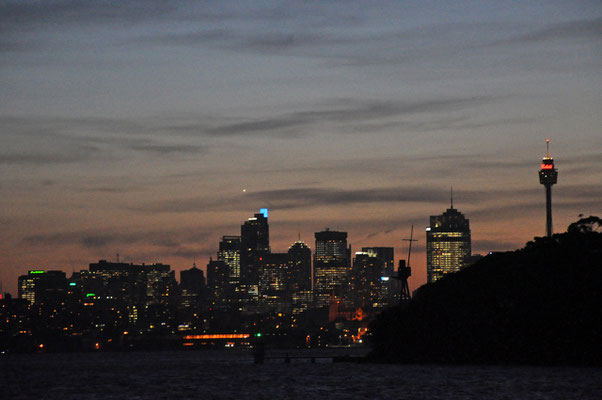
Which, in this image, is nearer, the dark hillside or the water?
the water

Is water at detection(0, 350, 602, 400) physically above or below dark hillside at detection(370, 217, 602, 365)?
below

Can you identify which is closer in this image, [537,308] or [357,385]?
[357,385]

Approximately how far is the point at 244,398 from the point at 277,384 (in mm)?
31011

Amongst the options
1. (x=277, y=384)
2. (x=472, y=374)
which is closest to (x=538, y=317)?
(x=472, y=374)

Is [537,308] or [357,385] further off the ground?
[537,308]

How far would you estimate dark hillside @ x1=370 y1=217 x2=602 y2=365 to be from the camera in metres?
170

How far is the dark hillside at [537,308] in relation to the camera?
16962 cm

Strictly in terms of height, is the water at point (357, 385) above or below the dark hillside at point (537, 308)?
below

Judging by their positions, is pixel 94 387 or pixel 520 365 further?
pixel 520 365

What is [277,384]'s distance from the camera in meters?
167

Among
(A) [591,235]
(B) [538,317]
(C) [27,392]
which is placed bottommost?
(C) [27,392]

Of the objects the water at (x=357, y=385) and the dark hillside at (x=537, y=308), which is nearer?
the water at (x=357, y=385)

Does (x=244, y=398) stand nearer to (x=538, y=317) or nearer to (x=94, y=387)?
(x=94, y=387)

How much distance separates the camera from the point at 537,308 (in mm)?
175000
